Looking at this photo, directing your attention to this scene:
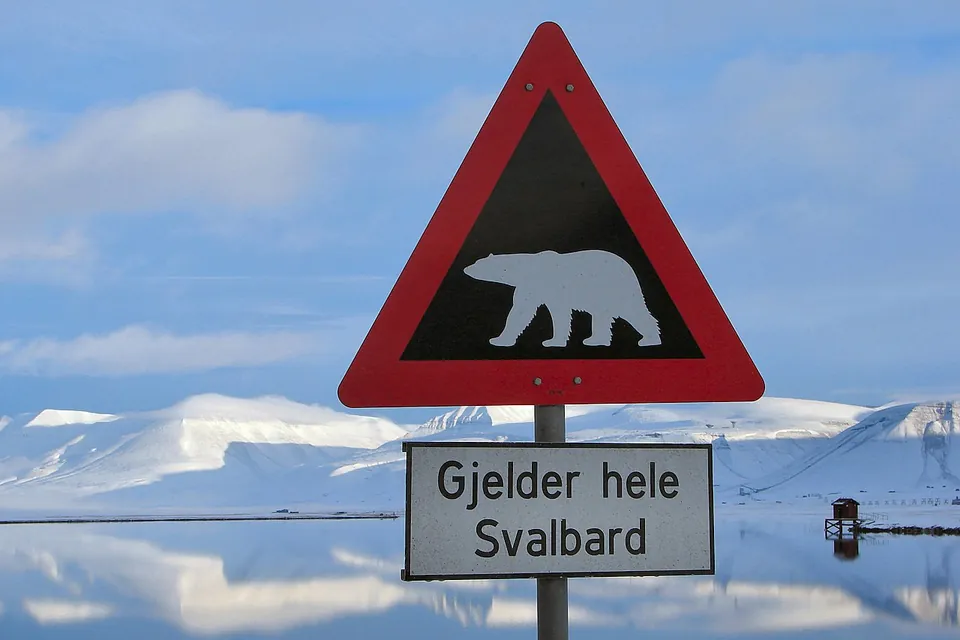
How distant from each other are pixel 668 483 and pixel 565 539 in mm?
260

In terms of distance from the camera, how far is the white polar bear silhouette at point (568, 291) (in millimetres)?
2318

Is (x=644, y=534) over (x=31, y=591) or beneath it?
over

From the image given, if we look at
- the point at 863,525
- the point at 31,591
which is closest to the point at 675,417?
the point at 863,525


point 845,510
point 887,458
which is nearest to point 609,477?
point 845,510

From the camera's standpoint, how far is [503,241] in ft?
7.77

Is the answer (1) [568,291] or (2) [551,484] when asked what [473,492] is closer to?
(2) [551,484]

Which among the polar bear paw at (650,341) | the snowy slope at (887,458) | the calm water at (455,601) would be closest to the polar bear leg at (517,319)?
the polar bear paw at (650,341)

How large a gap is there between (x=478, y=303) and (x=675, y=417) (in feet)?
654

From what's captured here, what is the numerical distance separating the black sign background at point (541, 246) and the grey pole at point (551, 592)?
131 millimetres

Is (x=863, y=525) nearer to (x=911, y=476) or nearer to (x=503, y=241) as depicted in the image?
(x=503, y=241)

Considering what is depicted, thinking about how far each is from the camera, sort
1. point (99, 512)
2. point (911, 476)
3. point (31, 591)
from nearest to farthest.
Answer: point (31, 591) → point (911, 476) → point (99, 512)

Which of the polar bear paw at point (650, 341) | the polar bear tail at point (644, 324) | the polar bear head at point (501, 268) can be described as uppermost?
the polar bear head at point (501, 268)

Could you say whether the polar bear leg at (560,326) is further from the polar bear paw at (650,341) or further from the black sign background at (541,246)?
the polar bear paw at (650,341)

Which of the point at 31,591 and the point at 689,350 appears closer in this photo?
the point at 689,350
